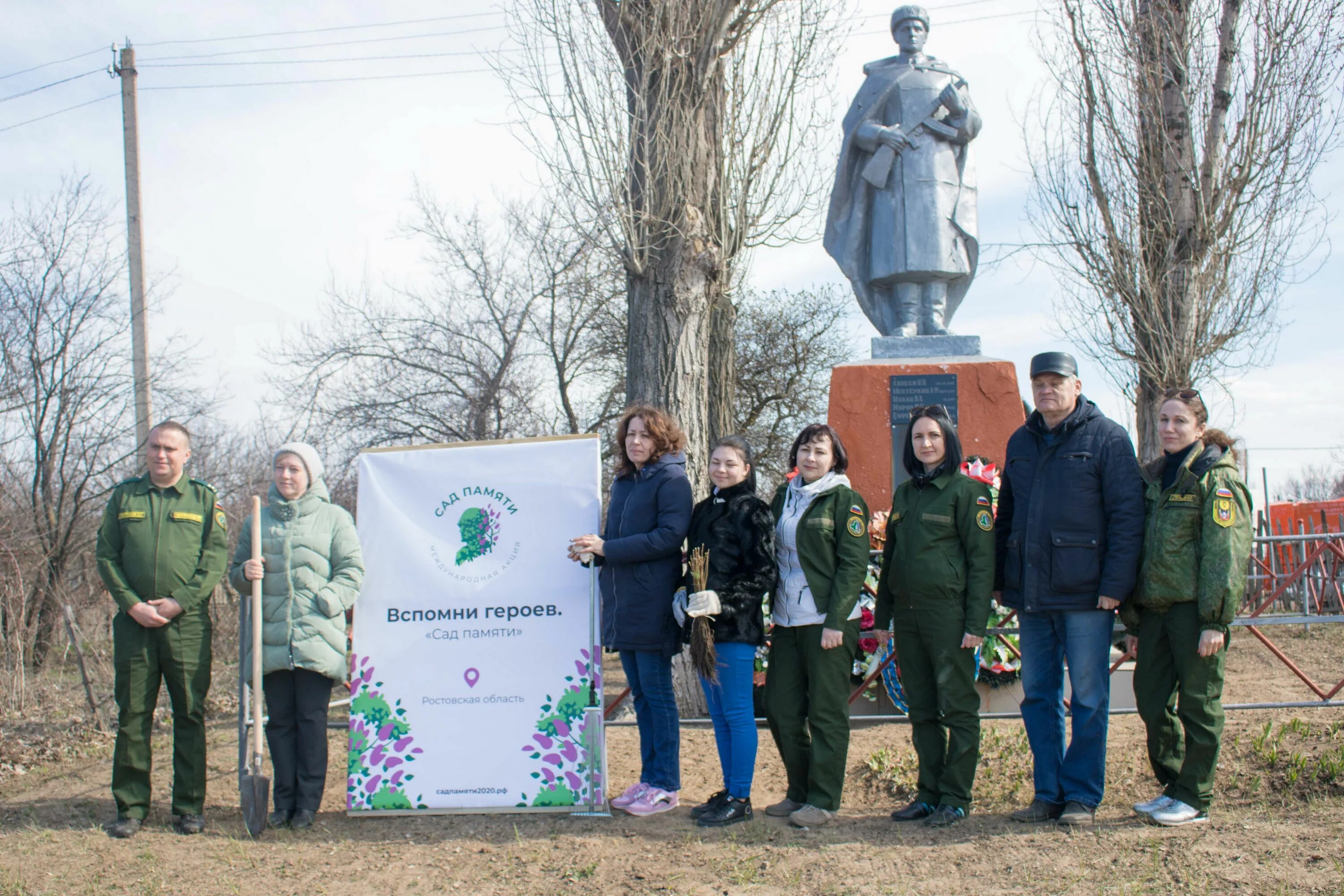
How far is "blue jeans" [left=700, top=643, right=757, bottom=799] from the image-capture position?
3.87 meters

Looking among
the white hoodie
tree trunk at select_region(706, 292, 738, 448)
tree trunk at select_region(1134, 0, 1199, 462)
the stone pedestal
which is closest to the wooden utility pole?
tree trunk at select_region(706, 292, 738, 448)

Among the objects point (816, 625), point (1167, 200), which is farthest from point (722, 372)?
point (1167, 200)

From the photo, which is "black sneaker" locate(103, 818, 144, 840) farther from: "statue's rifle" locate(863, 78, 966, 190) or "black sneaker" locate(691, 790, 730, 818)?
"statue's rifle" locate(863, 78, 966, 190)

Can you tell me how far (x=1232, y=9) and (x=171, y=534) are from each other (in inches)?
383

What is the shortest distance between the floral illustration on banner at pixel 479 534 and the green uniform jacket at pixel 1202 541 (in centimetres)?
242

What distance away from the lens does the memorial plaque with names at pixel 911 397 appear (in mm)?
6555

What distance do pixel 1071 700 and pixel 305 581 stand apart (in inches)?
114

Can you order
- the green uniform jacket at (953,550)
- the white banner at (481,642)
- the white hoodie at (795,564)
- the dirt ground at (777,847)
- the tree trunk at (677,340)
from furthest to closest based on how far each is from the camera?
the tree trunk at (677,340) → the white banner at (481,642) → the white hoodie at (795,564) → the green uniform jacket at (953,550) → the dirt ground at (777,847)

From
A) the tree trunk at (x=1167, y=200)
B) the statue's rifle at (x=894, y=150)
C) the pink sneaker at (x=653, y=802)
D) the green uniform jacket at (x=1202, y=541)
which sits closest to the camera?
the green uniform jacket at (x=1202, y=541)

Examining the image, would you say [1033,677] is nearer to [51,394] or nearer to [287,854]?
[287,854]

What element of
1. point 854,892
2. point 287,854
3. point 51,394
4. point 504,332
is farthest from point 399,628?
point 504,332

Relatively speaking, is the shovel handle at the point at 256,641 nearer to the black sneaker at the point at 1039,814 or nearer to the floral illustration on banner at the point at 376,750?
the floral illustration on banner at the point at 376,750

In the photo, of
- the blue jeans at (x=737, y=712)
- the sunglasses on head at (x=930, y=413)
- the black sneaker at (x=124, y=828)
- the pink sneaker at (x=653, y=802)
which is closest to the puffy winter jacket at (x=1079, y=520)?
the sunglasses on head at (x=930, y=413)

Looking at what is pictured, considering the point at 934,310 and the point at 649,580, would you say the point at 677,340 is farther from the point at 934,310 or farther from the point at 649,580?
the point at 649,580
